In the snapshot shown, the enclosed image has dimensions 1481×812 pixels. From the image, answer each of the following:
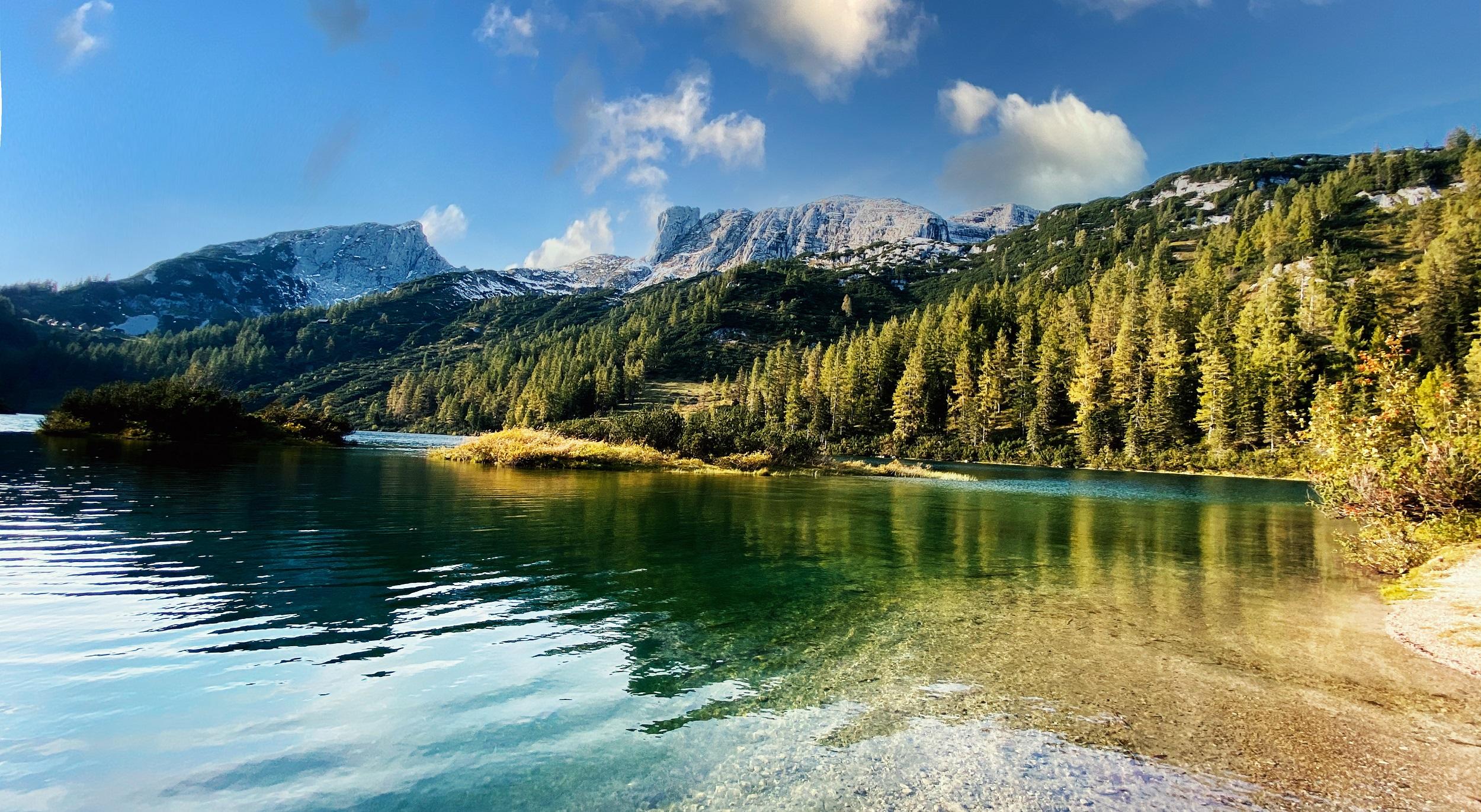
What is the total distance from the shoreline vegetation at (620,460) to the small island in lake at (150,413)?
21.1m

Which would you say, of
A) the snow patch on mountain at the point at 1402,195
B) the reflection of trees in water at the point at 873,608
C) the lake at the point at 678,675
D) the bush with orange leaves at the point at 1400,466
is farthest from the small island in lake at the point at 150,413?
the snow patch on mountain at the point at 1402,195

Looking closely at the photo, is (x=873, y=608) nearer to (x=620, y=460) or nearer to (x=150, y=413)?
(x=620, y=460)

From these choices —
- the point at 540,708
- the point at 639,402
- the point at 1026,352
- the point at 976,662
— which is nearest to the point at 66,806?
the point at 540,708

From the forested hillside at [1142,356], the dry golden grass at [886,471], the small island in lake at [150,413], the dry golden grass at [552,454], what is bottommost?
the dry golden grass at [886,471]

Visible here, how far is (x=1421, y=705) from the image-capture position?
324 inches

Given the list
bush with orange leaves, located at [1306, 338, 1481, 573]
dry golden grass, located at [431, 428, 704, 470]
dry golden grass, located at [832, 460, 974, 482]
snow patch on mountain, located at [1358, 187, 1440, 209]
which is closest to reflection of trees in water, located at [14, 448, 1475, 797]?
bush with orange leaves, located at [1306, 338, 1481, 573]

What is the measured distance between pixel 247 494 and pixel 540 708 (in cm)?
2476

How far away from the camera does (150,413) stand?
53156 millimetres

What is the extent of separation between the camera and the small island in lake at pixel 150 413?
52781 mm

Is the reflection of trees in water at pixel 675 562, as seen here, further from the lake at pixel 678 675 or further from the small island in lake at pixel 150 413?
the small island in lake at pixel 150 413

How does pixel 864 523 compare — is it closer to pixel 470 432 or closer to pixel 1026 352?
pixel 1026 352

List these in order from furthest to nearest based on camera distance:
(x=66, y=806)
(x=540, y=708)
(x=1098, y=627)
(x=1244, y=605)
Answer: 1. (x=1244, y=605)
2. (x=1098, y=627)
3. (x=540, y=708)
4. (x=66, y=806)

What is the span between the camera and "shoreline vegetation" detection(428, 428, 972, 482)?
4956 centimetres

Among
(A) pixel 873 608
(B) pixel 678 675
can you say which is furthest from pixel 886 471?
(B) pixel 678 675
